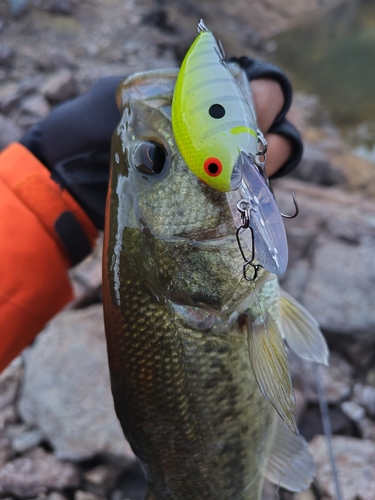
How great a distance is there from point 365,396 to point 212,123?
98.3 inches

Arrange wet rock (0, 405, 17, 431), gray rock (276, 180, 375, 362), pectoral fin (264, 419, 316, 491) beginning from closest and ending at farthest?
1. pectoral fin (264, 419, 316, 491)
2. wet rock (0, 405, 17, 431)
3. gray rock (276, 180, 375, 362)

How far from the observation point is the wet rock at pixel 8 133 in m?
4.88

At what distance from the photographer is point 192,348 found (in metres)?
1.21

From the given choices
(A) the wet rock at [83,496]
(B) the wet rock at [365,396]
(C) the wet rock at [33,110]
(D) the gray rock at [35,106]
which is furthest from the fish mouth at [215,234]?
(D) the gray rock at [35,106]

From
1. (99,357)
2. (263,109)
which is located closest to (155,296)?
(263,109)

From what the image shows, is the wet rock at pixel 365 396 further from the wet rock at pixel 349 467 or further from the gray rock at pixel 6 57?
the gray rock at pixel 6 57

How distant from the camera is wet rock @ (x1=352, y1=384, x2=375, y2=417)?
2732 millimetres

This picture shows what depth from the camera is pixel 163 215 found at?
1115mm

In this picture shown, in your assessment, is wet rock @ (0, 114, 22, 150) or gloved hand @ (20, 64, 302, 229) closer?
gloved hand @ (20, 64, 302, 229)

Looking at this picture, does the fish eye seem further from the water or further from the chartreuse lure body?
the water

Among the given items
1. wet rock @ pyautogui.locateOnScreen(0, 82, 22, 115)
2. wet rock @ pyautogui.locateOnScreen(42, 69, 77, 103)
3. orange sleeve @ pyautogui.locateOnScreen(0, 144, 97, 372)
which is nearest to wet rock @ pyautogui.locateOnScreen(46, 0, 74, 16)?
wet rock @ pyautogui.locateOnScreen(42, 69, 77, 103)

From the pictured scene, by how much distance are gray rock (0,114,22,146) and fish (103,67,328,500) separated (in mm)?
4193

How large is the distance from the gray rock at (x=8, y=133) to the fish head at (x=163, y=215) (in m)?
4.19

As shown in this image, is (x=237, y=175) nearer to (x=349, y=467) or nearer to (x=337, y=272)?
(x=349, y=467)
